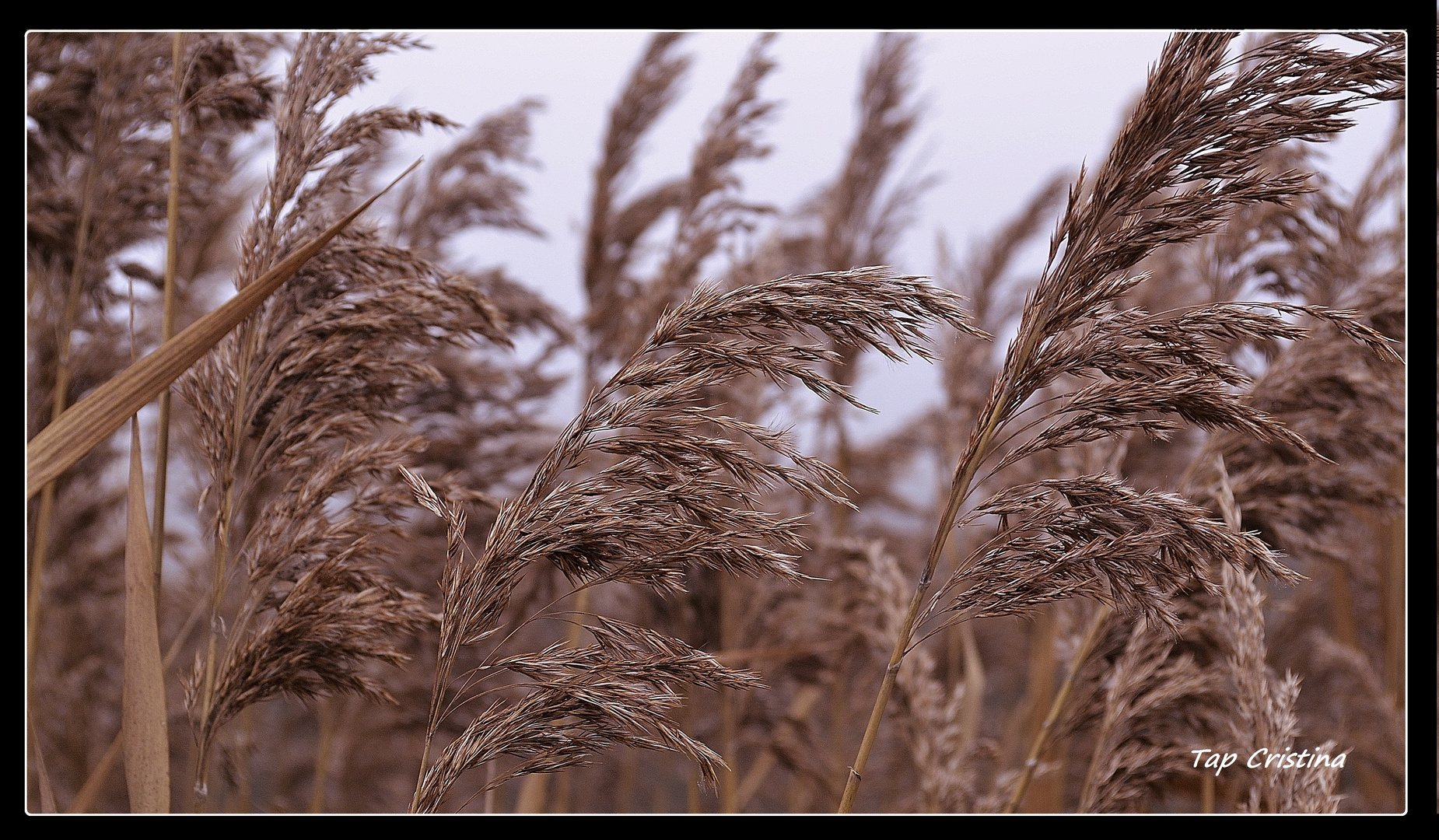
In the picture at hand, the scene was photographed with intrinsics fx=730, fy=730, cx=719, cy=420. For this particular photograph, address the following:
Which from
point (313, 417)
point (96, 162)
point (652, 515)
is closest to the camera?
point (652, 515)

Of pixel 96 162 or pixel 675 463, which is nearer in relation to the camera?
pixel 675 463

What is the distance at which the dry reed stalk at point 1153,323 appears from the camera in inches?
42.3

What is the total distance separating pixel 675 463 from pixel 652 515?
0.28 ft

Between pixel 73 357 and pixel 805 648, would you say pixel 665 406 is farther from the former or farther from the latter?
pixel 73 357

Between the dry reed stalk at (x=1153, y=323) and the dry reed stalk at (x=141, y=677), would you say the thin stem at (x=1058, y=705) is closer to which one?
the dry reed stalk at (x=1153, y=323)

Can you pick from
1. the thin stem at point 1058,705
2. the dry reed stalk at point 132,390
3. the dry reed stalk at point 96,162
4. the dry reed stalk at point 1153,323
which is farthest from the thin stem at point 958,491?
the dry reed stalk at point 96,162

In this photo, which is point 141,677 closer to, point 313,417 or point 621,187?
point 313,417

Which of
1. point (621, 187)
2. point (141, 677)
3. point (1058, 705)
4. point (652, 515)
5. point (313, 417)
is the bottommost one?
point (1058, 705)

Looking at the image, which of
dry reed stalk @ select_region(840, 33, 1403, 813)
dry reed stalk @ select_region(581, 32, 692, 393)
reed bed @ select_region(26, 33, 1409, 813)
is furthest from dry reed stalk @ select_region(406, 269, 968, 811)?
dry reed stalk @ select_region(581, 32, 692, 393)

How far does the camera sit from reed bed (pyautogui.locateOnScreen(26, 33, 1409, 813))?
3.57 ft

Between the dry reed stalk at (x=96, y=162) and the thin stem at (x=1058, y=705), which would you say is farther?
the dry reed stalk at (x=96, y=162)

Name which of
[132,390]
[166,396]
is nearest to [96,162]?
[166,396]

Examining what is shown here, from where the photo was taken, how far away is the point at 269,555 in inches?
50.3

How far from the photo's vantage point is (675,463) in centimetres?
111
